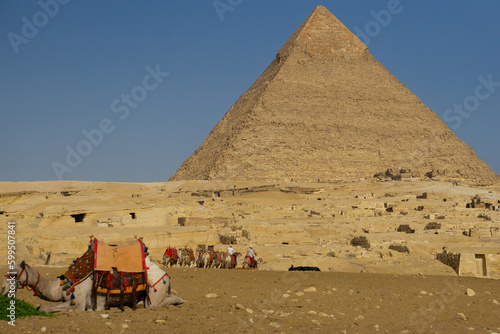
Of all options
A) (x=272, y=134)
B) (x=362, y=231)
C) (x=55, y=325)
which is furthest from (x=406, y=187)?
(x=272, y=134)

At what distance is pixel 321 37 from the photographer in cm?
12088

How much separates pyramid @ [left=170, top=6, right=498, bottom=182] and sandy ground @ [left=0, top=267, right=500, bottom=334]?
81.4 metres

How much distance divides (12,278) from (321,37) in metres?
118

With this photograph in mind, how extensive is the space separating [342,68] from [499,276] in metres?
112

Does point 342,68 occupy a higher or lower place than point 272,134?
higher

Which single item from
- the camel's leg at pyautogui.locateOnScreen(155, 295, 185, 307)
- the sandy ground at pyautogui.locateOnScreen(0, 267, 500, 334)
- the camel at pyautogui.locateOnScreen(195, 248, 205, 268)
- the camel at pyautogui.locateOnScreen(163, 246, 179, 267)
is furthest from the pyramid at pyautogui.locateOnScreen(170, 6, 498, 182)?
the camel's leg at pyautogui.locateOnScreen(155, 295, 185, 307)

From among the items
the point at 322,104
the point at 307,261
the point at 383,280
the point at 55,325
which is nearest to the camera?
the point at 55,325

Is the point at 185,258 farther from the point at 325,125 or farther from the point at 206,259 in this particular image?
the point at 325,125

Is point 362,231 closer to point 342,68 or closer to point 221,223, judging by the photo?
point 221,223

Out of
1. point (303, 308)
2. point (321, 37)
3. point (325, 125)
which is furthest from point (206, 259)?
point (321, 37)

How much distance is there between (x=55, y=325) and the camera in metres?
5.67

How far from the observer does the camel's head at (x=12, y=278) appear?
599 cm

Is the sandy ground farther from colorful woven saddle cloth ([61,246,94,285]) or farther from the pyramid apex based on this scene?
the pyramid apex

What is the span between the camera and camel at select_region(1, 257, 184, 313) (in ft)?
20.4
